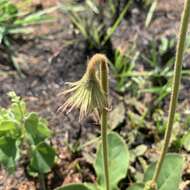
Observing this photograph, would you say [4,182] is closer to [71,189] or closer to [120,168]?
[71,189]

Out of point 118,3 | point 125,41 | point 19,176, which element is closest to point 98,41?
point 125,41

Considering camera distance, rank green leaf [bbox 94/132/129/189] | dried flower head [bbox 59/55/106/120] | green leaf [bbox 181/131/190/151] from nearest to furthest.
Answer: dried flower head [bbox 59/55/106/120]
green leaf [bbox 94/132/129/189]
green leaf [bbox 181/131/190/151]

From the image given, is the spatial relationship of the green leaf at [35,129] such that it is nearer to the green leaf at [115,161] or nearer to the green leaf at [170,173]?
the green leaf at [115,161]

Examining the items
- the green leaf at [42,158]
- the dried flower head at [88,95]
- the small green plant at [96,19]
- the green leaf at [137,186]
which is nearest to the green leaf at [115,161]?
the green leaf at [137,186]

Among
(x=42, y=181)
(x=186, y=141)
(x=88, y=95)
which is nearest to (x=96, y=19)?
(x=186, y=141)

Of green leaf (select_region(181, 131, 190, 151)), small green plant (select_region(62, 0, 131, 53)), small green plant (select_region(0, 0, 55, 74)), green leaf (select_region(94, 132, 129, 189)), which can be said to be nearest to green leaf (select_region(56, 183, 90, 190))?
green leaf (select_region(94, 132, 129, 189))

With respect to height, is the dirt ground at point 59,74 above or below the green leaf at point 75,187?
above

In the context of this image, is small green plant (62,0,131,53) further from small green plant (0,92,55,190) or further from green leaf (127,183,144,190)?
green leaf (127,183,144,190)
